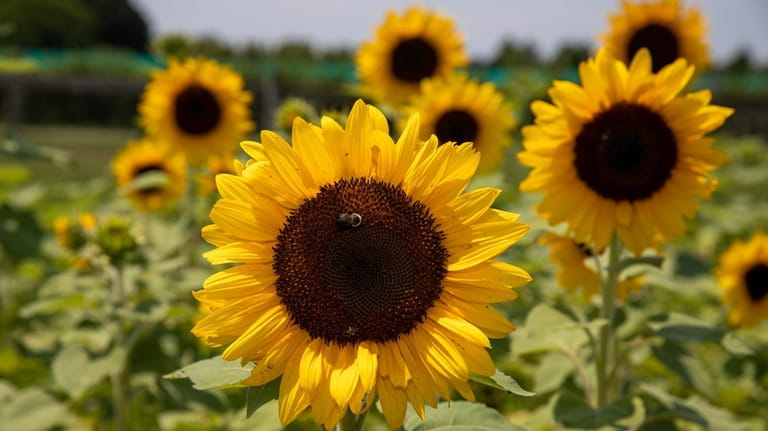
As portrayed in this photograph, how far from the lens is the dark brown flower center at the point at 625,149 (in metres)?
2.04

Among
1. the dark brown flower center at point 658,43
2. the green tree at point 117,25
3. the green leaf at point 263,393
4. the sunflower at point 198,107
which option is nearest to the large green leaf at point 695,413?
the green leaf at point 263,393

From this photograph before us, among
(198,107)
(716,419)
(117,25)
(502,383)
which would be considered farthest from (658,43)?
(117,25)

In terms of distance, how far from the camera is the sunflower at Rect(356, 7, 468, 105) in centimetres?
428

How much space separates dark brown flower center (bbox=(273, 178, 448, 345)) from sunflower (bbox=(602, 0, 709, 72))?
2.34 meters

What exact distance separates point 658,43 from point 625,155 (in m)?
1.64

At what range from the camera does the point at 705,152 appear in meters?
2.02

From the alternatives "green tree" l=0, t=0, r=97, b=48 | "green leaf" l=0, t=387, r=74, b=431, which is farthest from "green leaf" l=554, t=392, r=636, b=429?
"green tree" l=0, t=0, r=97, b=48

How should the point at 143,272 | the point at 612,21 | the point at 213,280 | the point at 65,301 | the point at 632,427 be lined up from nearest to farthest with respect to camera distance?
1. the point at 213,280
2. the point at 632,427
3. the point at 65,301
4. the point at 143,272
5. the point at 612,21

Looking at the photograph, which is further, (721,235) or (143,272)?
(721,235)

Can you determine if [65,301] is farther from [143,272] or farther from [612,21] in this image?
[612,21]

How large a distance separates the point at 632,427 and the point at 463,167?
3.06 feet

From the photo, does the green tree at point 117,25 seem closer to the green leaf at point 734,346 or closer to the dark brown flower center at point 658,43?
the dark brown flower center at point 658,43

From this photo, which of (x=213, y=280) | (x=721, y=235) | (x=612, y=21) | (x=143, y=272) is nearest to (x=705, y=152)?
(x=213, y=280)

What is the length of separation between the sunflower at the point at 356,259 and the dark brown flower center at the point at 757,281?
271 cm
